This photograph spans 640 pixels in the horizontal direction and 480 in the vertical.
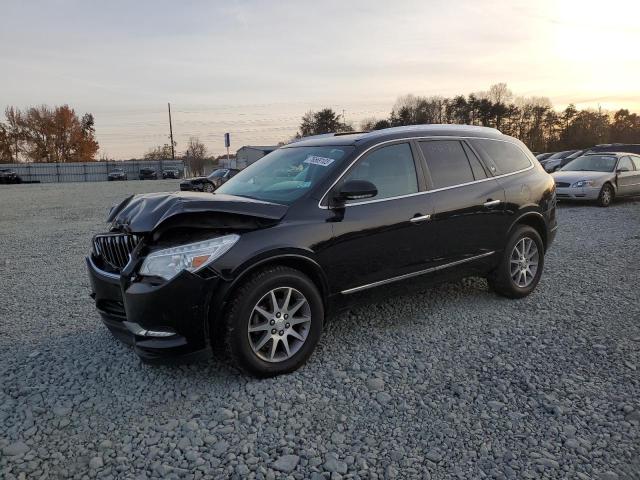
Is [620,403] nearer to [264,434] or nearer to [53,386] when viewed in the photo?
[264,434]

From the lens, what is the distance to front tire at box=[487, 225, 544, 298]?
503 centimetres

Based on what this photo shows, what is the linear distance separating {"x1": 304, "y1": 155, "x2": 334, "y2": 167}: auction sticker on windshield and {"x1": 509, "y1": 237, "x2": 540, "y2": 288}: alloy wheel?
2302mm

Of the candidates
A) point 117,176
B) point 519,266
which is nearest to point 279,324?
point 519,266

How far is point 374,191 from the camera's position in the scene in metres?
3.74

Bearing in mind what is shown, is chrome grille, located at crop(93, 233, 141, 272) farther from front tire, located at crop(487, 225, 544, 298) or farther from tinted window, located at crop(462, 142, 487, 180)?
front tire, located at crop(487, 225, 544, 298)

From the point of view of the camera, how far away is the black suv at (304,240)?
3.23 meters

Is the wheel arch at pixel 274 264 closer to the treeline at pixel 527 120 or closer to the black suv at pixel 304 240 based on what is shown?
the black suv at pixel 304 240

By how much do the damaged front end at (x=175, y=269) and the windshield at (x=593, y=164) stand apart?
1422 cm

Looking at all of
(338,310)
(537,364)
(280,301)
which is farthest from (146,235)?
(537,364)

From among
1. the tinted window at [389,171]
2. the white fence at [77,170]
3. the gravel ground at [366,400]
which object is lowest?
the gravel ground at [366,400]

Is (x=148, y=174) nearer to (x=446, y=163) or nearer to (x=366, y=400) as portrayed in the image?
(x=446, y=163)

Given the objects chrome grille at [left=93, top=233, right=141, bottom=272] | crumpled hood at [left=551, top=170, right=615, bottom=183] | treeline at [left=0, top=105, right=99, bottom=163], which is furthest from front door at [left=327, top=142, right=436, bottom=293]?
treeline at [left=0, top=105, right=99, bottom=163]

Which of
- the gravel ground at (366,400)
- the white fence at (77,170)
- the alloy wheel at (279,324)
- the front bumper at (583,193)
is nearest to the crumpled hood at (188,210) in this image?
the alloy wheel at (279,324)

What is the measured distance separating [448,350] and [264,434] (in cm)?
176
